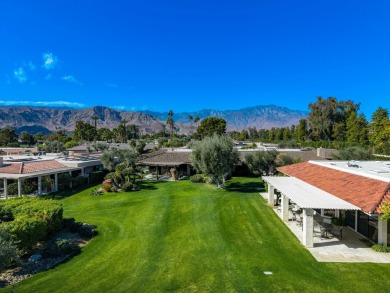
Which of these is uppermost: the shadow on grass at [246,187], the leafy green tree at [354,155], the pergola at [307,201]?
the leafy green tree at [354,155]

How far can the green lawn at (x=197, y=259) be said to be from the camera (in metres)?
9.98

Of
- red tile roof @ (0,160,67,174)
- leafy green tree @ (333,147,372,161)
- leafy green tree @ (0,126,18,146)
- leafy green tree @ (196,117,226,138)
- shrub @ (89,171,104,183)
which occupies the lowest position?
shrub @ (89,171,104,183)

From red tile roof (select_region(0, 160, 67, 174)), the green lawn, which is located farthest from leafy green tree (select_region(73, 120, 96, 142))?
the green lawn

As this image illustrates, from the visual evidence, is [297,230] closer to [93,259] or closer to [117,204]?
[93,259]

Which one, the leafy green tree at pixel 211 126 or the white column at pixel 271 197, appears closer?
the white column at pixel 271 197

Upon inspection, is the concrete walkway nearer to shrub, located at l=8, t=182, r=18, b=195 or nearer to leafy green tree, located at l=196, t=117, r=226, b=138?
shrub, located at l=8, t=182, r=18, b=195

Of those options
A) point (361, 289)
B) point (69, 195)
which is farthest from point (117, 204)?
point (361, 289)

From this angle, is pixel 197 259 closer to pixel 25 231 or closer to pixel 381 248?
pixel 25 231

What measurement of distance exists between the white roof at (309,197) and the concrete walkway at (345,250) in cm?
198

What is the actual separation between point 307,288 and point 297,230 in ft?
21.0

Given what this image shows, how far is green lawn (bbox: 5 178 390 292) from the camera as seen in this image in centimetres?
998

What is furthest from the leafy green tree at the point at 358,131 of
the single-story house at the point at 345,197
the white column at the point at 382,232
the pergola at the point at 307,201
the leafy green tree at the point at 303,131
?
the white column at the point at 382,232

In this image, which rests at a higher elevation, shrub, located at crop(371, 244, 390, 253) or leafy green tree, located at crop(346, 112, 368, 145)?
leafy green tree, located at crop(346, 112, 368, 145)

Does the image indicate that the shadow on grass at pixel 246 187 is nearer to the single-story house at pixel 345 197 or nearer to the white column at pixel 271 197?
the white column at pixel 271 197
